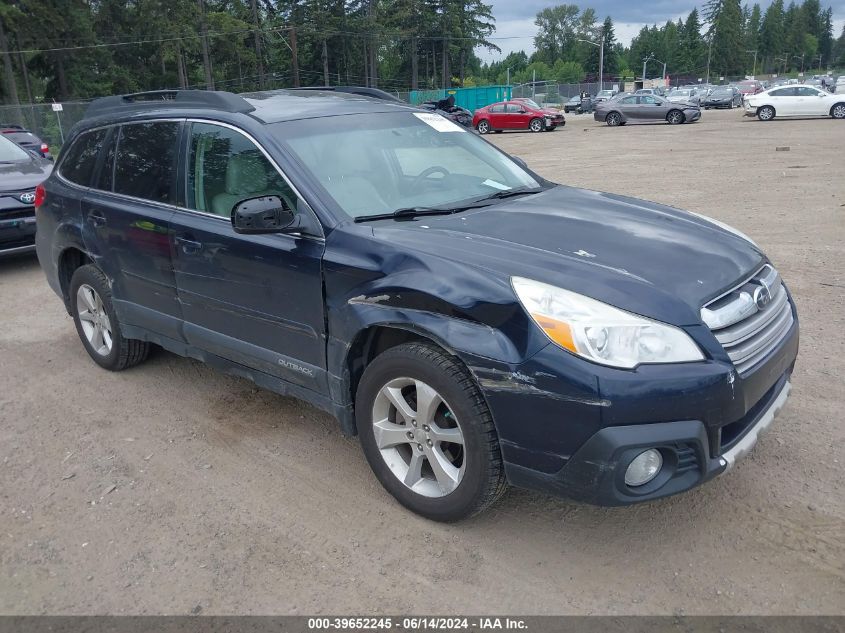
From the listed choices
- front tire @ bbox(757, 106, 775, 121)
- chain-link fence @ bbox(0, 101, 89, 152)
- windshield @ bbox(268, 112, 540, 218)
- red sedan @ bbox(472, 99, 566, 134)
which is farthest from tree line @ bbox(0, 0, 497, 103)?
windshield @ bbox(268, 112, 540, 218)

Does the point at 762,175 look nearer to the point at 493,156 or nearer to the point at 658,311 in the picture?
the point at 493,156

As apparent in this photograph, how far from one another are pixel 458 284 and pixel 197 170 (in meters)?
1.96

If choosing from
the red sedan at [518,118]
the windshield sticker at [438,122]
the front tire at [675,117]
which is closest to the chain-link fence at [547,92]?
the red sedan at [518,118]

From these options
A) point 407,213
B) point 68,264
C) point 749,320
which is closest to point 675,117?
point 68,264

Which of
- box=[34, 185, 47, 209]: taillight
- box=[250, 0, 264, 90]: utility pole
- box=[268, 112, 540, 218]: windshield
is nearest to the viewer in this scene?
box=[268, 112, 540, 218]: windshield

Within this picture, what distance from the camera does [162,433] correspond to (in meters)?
4.20

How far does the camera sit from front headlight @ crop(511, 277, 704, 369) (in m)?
2.60

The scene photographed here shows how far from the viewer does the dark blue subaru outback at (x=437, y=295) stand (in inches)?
104

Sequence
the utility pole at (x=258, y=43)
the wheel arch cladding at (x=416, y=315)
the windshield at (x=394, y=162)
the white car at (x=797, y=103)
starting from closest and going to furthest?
the wheel arch cladding at (x=416, y=315) < the windshield at (x=394, y=162) < the white car at (x=797, y=103) < the utility pole at (x=258, y=43)

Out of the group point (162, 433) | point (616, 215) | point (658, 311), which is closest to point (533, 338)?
point (658, 311)

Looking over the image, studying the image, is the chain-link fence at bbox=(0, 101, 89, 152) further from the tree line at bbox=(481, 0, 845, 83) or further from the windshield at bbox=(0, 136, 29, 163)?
the tree line at bbox=(481, 0, 845, 83)

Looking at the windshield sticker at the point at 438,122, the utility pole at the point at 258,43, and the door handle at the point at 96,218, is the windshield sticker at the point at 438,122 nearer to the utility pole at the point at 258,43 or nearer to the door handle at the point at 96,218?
the door handle at the point at 96,218

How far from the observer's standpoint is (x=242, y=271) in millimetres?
3658

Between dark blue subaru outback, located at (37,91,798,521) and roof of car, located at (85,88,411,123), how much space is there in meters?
0.02
